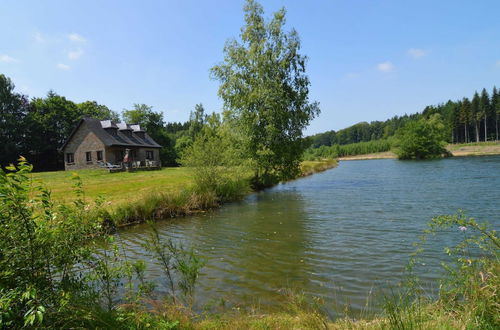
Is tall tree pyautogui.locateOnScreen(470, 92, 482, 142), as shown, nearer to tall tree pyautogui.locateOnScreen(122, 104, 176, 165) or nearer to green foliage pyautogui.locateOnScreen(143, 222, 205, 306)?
tall tree pyautogui.locateOnScreen(122, 104, 176, 165)

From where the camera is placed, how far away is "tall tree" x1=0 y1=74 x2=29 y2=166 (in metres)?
42.1

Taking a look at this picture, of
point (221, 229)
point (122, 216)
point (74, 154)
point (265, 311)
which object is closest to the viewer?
point (265, 311)

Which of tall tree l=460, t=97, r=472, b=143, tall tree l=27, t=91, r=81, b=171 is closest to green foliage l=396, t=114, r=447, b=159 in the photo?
tall tree l=460, t=97, r=472, b=143

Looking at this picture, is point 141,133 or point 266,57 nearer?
point 266,57

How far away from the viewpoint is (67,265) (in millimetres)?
4273

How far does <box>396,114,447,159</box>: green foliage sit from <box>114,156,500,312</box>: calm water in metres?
61.5

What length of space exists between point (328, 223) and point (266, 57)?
15.6m

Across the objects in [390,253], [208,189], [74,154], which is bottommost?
[390,253]

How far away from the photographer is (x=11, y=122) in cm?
4328

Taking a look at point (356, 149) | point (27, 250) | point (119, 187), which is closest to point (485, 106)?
point (356, 149)

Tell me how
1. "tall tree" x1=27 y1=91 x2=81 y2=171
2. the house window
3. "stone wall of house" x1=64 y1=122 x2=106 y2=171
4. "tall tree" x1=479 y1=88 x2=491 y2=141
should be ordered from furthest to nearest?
"tall tree" x1=479 y1=88 x2=491 y2=141 < "tall tree" x1=27 y1=91 x2=81 y2=171 < the house window < "stone wall of house" x1=64 y1=122 x2=106 y2=171

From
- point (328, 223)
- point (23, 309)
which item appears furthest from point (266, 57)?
point (23, 309)

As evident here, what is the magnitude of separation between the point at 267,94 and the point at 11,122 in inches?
1586

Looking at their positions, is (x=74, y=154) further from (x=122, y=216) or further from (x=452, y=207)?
(x=452, y=207)
